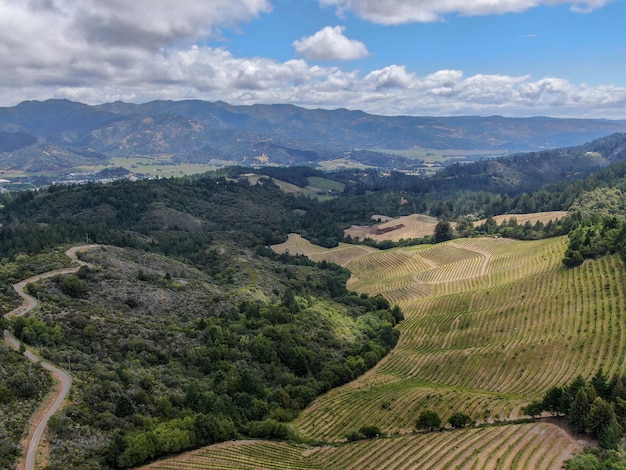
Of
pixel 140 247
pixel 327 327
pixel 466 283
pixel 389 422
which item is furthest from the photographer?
pixel 140 247

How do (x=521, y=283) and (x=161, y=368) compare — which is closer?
(x=161, y=368)

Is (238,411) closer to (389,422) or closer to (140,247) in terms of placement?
(389,422)

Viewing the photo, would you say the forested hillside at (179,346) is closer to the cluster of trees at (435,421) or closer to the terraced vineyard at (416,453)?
the terraced vineyard at (416,453)

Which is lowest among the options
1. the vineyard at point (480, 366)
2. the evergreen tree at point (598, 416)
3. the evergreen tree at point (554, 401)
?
the vineyard at point (480, 366)

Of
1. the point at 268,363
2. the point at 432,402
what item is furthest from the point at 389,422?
the point at 268,363

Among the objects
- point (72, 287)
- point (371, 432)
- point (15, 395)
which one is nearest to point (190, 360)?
point (15, 395)

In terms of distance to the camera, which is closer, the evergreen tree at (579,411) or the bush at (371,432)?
the evergreen tree at (579,411)

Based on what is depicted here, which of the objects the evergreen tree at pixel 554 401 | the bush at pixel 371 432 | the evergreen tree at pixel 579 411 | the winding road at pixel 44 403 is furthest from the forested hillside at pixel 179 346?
the evergreen tree at pixel 579 411
